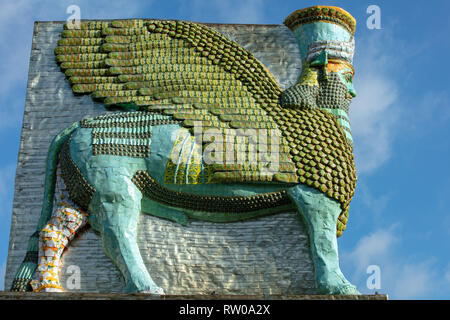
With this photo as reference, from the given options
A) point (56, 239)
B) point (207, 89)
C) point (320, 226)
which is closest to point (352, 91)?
point (207, 89)

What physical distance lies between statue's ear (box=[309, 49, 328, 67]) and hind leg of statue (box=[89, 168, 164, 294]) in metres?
3.04

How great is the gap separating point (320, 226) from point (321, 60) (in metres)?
2.44

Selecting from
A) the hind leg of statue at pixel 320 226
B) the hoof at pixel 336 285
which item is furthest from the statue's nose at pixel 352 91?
the hoof at pixel 336 285

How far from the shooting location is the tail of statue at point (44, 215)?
9680mm

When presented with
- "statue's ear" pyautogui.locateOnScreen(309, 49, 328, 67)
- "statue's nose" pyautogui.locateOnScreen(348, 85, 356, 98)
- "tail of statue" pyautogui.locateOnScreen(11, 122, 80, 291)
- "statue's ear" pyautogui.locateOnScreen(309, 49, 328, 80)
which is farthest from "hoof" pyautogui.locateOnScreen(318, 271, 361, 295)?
"tail of statue" pyautogui.locateOnScreen(11, 122, 80, 291)

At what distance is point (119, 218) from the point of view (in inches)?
387

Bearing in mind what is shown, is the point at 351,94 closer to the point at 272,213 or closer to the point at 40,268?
the point at 272,213

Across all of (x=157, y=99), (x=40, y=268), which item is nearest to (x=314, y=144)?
(x=157, y=99)

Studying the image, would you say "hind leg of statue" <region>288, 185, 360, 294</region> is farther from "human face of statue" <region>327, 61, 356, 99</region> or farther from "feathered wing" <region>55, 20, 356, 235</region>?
"human face of statue" <region>327, 61, 356, 99</region>

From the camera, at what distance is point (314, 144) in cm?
1021

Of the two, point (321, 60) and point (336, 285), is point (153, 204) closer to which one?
point (336, 285)

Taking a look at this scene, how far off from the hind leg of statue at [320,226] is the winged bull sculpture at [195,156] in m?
0.01

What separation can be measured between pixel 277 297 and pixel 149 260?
1.95 meters
